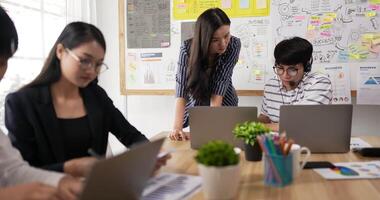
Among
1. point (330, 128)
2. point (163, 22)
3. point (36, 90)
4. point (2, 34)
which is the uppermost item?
point (163, 22)

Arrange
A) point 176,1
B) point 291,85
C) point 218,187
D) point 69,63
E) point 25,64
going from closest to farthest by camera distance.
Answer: point 218,187 < point 69,63 < point 291,85 < point 25,64 < point 176,1

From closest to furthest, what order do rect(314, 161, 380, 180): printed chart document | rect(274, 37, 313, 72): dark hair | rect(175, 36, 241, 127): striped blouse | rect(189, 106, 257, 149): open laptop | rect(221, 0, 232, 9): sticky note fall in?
rect(314, 161, 380, 180): printed chart document → rect(189, 106, 257, 149): open laptop → rect(274, 37, 313, 72): dark hair → rect(175, 36, 241, 127): striped blouse → rect(221, 0, 232, 9): sticky note

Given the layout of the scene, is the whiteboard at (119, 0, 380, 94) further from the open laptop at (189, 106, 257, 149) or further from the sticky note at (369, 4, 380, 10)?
the open laptop at (189, 106, 257, 149)

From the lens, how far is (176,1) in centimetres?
269

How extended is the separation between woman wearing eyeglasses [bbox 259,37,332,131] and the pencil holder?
2.47ft

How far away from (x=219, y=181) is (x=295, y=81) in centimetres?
122

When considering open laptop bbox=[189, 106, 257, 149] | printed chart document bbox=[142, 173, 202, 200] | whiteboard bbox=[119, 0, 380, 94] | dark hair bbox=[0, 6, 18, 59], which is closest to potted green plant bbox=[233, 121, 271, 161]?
open laptop bbox=[189, 106, 257, 149]

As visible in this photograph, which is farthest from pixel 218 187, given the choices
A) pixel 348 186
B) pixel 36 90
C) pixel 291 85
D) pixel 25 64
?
pixel 25 64

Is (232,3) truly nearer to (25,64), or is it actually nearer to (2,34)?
(25,64)

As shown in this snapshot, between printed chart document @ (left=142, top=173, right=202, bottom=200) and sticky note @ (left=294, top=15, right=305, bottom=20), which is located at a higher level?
sticky note @ (left=294, top=15, right=305, bottom=20)

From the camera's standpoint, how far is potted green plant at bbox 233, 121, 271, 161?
111cm

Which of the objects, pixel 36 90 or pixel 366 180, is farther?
pixel 36 90

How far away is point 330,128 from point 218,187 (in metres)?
0.62

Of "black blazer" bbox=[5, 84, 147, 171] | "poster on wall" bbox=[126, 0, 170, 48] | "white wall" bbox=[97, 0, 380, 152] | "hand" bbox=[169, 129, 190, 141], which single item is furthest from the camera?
"white wall" bbox=[97, 0, 380, 152]
